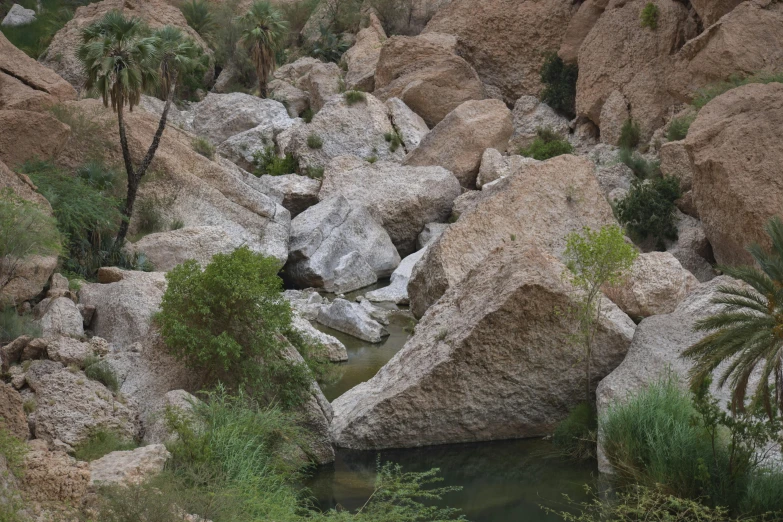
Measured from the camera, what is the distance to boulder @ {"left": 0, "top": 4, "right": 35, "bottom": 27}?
52469 millimetres

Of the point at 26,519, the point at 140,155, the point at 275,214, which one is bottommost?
the point at 275,214

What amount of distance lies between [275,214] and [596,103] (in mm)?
14232

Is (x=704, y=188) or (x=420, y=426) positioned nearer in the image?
(x=420, y=426)

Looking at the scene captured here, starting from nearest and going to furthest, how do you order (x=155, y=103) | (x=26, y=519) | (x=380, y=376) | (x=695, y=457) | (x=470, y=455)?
(x=26, y=519), (x=695, y=457), (x=470, y=455), (x=380, y=376), (x=155, y=103)

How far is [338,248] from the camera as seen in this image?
29.0m

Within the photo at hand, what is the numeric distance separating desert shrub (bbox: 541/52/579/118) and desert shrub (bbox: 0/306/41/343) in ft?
91.2

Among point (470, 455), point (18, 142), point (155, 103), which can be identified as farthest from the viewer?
point (155, 103)

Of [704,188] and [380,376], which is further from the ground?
[704,188]

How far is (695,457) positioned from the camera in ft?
43.6

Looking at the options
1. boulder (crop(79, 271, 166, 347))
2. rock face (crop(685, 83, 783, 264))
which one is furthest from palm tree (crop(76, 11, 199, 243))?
rock face (crop(685, 83, 783, 264))

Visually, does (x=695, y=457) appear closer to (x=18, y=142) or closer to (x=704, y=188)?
(x=704, y=188)

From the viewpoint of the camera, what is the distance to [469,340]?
53.5 ft

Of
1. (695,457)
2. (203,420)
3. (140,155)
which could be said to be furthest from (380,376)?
(140,155)

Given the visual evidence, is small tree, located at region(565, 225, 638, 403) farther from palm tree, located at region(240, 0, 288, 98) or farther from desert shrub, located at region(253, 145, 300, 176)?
palm tree, located at region(240, 0, 288, 98)
